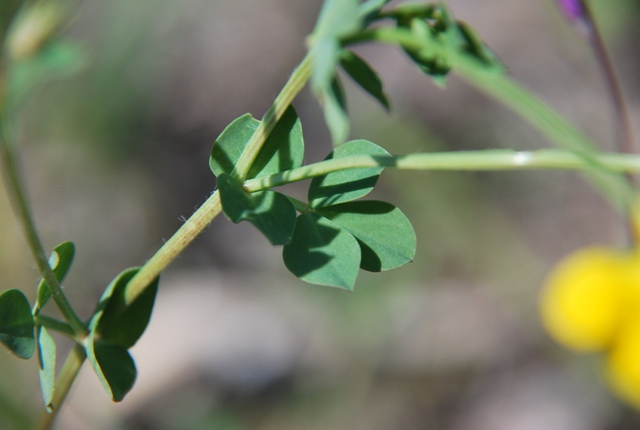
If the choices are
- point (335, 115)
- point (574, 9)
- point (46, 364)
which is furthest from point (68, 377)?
point (574, 9)

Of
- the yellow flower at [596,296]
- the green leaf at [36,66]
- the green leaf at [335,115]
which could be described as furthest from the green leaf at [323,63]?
the yellow flower at [596,296]

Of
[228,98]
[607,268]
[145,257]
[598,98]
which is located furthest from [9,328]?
[598,98]

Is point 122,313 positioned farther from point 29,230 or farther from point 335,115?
point 335,115

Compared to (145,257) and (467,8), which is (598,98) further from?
(145,257)

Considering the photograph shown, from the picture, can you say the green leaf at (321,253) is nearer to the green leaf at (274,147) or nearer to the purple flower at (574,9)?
the green leaf at (274,147)

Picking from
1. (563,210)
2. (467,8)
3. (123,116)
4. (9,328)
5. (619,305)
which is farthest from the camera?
(467,8)

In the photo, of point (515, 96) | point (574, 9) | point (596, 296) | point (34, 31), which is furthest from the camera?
point (596, 296)
